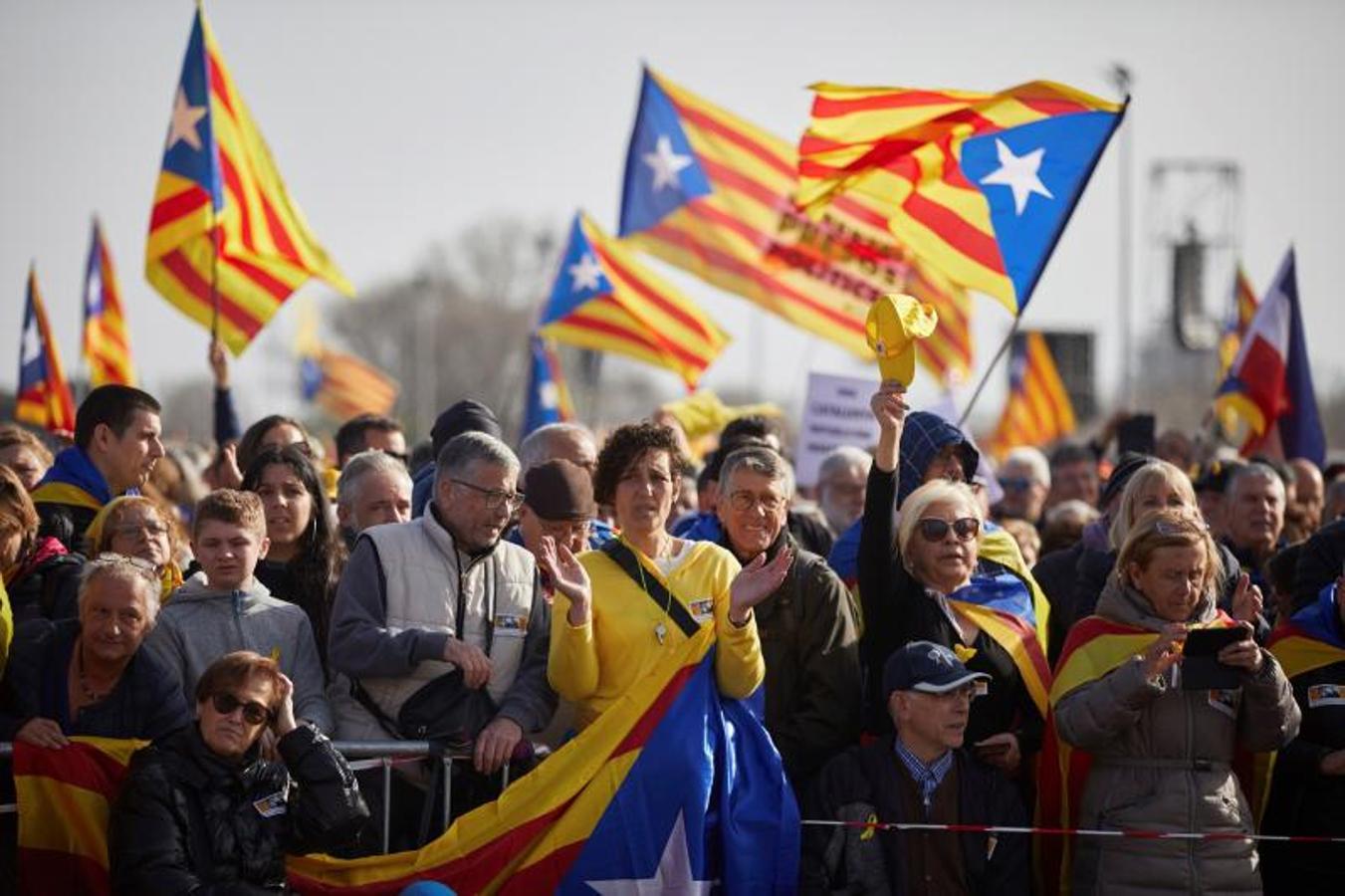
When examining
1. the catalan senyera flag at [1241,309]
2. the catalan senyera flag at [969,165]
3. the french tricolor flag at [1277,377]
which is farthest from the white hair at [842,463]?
the catalan senyera flag at [1241,309]

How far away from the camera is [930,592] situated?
7508 millimetres

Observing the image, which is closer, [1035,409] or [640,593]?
[640,593]

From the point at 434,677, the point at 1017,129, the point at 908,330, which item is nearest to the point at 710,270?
the point at 1017,129

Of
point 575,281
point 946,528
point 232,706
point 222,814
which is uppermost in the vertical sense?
point 575,281

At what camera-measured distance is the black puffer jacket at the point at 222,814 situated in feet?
20.0

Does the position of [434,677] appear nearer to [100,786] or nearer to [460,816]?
[460,816]

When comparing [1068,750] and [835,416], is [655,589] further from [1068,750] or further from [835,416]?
[835,416]

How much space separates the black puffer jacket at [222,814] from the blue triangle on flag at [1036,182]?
5.06 meters

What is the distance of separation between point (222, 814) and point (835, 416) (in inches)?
281

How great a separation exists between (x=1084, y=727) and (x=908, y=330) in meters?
1.70

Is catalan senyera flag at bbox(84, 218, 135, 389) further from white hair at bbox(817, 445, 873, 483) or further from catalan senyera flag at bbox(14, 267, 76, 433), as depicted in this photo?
white hair at bbox(817, 445, 873, 483)

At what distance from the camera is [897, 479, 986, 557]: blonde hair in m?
7.55

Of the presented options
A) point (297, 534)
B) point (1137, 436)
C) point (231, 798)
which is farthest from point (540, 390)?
point (231, 798)

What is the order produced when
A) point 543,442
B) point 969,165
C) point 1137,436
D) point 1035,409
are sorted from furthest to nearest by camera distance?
point 1035,409
point 1137,436
point 969,165
point 543,442
